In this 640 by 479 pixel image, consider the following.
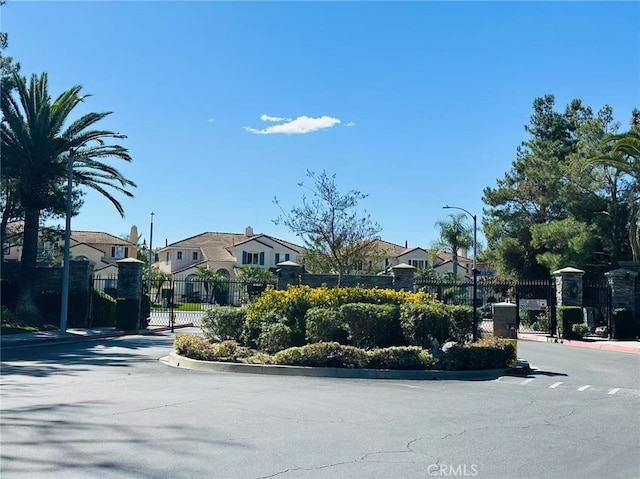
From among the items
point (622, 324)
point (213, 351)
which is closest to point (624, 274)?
point (622, 324)

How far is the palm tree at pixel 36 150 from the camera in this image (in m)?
27.1

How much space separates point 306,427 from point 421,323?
7979 millimetres

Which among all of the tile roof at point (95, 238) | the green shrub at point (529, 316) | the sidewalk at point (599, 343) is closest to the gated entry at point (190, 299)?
the tile roof at point (95, 238)

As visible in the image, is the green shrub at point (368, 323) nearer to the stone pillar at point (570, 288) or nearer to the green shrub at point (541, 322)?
the stone pillar at point (570, 288)

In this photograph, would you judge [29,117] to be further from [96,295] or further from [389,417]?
[389,417]

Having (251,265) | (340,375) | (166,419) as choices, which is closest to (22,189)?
(340,375)

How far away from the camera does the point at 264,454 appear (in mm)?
6953

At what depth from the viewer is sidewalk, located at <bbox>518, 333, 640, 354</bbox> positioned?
78.0ft

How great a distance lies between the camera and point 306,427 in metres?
8.38

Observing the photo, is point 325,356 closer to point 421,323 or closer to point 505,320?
point 421,323

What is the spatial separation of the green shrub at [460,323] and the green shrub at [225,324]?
5.43 meters

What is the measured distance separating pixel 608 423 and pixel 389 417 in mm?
3091

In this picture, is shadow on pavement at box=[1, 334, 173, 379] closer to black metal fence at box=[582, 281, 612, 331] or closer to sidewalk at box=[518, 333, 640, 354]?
sidewalk at box=[518, 333, 640, 354]

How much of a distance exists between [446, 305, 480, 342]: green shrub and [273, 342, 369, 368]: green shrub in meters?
3.15
